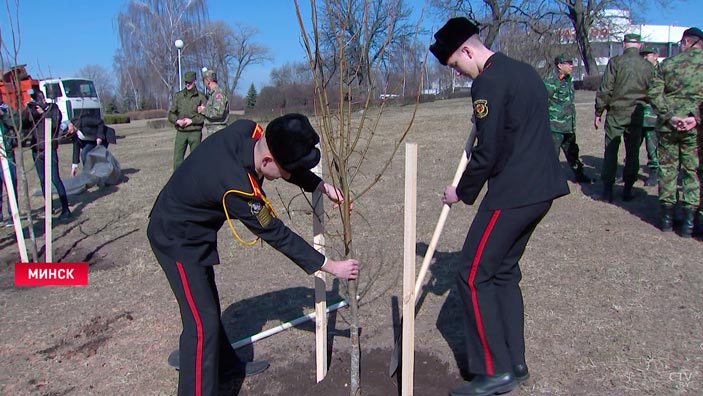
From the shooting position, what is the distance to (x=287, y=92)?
32719 millimetres

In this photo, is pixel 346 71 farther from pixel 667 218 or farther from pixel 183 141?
pixel 183 141

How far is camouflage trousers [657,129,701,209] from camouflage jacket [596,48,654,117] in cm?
148

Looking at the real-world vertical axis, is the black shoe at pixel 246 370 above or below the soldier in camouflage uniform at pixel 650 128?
below

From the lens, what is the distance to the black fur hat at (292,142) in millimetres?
2463

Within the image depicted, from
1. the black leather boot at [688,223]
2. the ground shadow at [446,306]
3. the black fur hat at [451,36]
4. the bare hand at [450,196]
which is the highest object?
the black fur hat at [451,36]

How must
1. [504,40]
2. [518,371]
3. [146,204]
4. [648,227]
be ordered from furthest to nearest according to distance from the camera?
1. [504,40]
2. [146,204]
3. [648,227]
4. [518,371]

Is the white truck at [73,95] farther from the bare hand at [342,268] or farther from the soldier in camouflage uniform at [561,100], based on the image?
the bare hand at [342,268]

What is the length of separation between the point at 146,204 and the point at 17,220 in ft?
10.9

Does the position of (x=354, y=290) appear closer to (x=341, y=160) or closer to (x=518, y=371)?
(x=341, y=160)

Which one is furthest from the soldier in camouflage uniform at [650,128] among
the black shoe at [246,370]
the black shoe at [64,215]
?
the black shoe at [64,215]

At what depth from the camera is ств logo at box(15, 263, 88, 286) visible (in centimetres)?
535

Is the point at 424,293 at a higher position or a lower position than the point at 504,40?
lower

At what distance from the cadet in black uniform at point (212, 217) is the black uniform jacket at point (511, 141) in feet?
2.58

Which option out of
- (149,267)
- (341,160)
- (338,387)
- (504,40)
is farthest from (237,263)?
(504,40)
